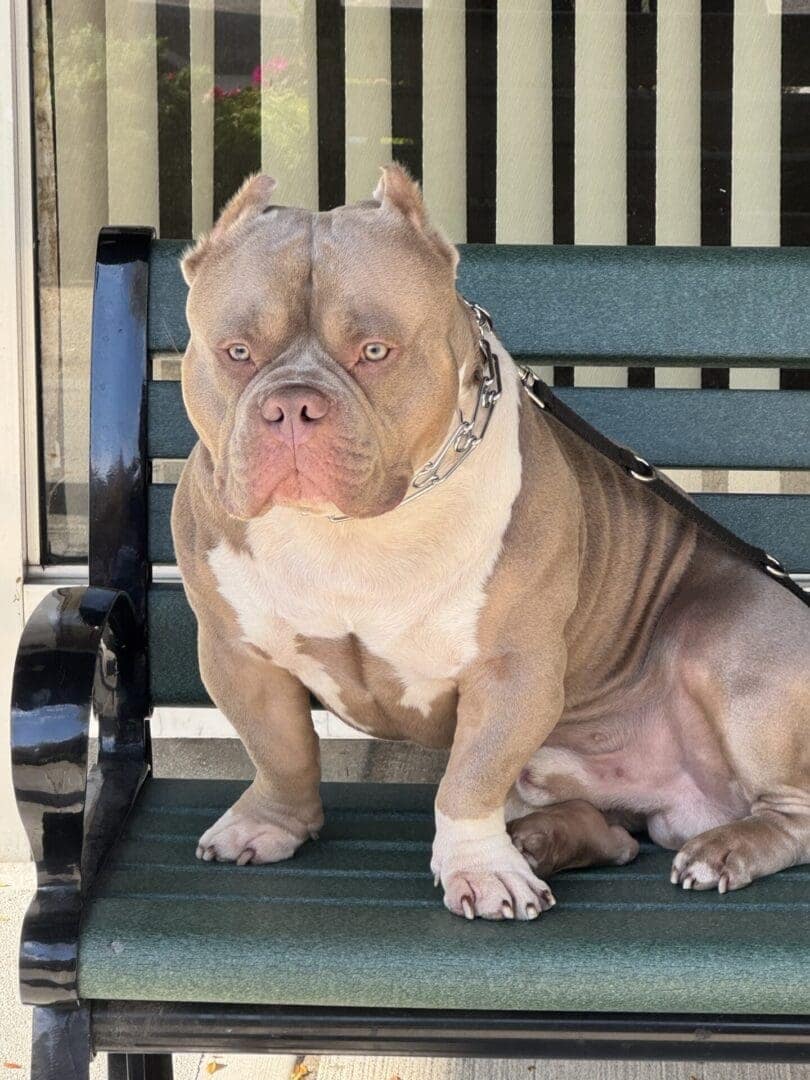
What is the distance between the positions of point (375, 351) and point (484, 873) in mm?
602

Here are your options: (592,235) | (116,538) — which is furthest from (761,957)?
(592,235)

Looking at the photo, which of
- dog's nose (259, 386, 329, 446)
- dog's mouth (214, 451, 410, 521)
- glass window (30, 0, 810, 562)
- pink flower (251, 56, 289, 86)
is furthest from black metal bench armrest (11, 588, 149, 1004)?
pink flower (251, 56, 289, 86)

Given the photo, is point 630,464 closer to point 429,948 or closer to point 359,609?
point 359,609

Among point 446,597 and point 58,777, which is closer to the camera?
point 58,777

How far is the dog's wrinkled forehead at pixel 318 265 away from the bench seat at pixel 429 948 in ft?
2.11

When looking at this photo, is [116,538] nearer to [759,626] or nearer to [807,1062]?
[759,626]

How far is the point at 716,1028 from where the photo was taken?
166 centimetres

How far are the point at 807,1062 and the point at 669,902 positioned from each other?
223mm

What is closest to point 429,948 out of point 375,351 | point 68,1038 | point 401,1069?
point 68,1038

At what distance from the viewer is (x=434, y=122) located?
3.35 meters

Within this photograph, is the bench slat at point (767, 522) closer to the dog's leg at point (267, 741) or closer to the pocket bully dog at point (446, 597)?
the pocket bully dog at point (446, 597)

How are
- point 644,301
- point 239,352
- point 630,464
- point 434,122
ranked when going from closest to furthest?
1. point 239,352
2. point 630,464
3. point 644,301
4. point 434,122

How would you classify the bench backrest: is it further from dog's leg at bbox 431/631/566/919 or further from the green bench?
dog's leg at bbox 431/631/566/919

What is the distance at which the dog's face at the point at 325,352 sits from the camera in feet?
5.57
